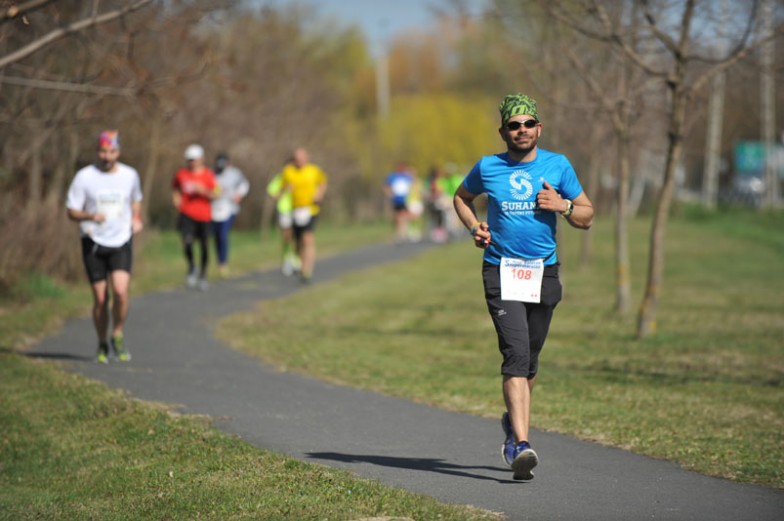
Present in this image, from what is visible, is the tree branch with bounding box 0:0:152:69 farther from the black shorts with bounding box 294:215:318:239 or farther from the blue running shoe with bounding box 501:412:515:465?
the black shorts with bounding box 294:215:318:239

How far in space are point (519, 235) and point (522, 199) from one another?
0.21 m

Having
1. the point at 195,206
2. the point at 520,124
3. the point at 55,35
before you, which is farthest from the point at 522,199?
the point at 195,206

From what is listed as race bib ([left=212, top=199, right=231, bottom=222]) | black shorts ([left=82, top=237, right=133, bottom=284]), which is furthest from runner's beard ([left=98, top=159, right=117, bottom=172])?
race bib ([left=212, top=199, right=231, bottom=222])

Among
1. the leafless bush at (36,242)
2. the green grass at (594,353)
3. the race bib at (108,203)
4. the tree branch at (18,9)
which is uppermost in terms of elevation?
the tree branch at (18,9)

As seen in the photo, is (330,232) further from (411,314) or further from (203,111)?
(411,314)

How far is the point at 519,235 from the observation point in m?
7.64

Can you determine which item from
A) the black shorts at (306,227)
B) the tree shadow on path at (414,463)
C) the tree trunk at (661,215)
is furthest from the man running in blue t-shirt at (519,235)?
the black shorts at (306,227)

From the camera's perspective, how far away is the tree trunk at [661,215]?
1430 centimetres

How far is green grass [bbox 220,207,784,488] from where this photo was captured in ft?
30.6

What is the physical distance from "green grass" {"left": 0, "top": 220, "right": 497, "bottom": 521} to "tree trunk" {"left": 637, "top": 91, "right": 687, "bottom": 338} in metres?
6.56

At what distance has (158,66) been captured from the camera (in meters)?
25.4

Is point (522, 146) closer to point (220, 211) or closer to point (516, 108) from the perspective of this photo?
point (516, 108)

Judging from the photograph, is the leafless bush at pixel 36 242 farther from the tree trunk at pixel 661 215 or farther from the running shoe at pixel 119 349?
the tree trunk at pixel 661 215

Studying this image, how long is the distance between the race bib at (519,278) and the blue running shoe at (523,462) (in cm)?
83
